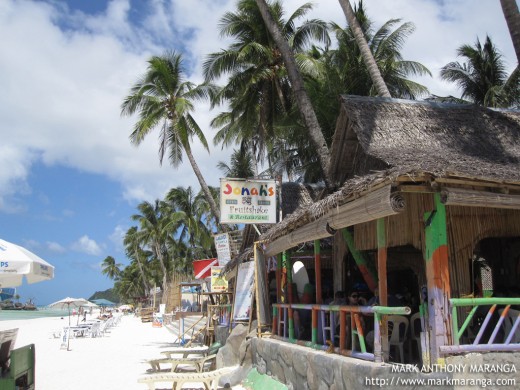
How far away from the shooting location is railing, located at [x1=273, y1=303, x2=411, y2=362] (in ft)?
21.0

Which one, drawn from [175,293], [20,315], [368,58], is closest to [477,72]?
[368,58]

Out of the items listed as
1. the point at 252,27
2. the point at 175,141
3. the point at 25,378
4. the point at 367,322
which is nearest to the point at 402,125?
the point at 367,322

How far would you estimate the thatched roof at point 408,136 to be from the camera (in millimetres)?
9273

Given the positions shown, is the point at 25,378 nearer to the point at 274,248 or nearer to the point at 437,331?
the point at 274,248

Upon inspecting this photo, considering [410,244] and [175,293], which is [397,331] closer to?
[410,244]

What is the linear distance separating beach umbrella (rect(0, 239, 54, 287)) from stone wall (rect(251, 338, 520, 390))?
515cm

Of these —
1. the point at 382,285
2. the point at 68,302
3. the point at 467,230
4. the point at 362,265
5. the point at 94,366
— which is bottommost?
the point at 94,366

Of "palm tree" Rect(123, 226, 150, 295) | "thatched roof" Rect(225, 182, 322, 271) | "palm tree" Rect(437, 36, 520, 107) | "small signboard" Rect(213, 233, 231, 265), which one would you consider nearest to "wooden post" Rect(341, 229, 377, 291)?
"thatched roof" Rect(225, 182, 322, 271)

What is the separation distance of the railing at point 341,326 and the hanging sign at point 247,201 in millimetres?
3075

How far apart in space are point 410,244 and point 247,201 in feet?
20.5

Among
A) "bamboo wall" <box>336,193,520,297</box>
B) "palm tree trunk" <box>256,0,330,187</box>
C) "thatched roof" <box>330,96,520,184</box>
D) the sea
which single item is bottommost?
the sea

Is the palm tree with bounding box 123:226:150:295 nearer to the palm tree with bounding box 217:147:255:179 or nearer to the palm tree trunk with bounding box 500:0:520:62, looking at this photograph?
the palm tree with bounding box 217:147:255:179

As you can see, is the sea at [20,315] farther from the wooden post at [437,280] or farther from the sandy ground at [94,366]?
the wooden post at [437,280]

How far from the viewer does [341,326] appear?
757cm
